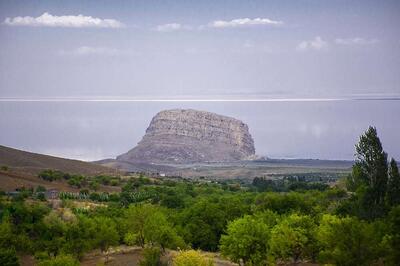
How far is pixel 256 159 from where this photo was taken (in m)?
130

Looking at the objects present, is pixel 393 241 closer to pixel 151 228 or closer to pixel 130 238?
pixel 151 228

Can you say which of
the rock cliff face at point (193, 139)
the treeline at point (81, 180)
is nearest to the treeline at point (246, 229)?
the treeline at point (81, 180)

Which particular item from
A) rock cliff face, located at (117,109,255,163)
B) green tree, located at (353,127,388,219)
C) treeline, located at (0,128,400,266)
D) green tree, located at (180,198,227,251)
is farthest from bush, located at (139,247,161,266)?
rock cliff face, located at (117,109,255,163)

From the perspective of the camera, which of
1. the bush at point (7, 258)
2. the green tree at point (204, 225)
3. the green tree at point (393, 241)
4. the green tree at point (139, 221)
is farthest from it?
the green tree at point (204, 225)

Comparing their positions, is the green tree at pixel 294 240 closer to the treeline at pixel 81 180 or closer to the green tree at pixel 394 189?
the green tree at pixel 394 189

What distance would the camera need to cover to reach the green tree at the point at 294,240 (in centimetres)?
3072

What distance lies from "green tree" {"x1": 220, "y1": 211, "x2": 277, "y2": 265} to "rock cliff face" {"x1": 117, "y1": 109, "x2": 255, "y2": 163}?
9293 centimetres

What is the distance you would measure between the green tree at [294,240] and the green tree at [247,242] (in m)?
0.59

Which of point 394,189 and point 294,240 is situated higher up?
point 394,189

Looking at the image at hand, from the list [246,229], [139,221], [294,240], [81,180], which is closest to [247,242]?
[246,229]

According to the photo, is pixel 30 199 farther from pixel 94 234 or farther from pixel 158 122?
pixel 158 122

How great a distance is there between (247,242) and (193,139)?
11056 cm

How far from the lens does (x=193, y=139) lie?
464 feet

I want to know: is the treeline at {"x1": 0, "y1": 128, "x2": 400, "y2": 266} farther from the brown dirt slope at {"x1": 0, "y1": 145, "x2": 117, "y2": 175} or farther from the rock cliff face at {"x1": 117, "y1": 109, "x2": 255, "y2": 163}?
the rock cliff face at {"x1": 117, "y1": 109, "x2": 255, "y2": 163}
